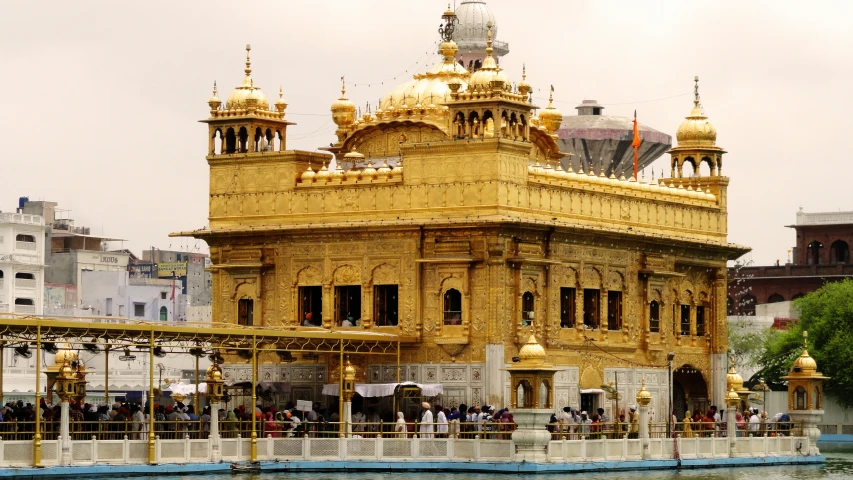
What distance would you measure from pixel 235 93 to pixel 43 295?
41.5m

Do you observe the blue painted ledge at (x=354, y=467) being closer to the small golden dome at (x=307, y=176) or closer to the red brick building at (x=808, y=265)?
the small golden dome at (x=307, y=176)

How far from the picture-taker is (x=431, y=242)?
151 feet

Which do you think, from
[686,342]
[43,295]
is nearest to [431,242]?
A: [686,342]

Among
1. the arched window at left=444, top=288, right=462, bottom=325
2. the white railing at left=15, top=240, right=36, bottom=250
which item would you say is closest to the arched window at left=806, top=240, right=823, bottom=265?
the white railing at left=15, top=240, right=36, bottom=250

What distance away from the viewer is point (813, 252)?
102 meters

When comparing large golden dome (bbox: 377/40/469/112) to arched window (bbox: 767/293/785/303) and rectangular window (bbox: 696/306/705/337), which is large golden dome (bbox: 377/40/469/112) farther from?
arched window (bbox: 767/293/785/303)

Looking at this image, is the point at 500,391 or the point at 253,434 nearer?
the point at 253,434

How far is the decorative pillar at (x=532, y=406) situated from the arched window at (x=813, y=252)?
63.2 meters

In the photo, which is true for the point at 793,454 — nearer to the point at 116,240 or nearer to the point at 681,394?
the point at 681,394

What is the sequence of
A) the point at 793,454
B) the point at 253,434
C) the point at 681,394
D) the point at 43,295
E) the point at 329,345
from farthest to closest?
the point at 43,295, the point at 681,394, the point at 793,454, the point at 329,345, the point at 253,434

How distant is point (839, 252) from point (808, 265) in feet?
5.81

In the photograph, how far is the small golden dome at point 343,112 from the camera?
173ft

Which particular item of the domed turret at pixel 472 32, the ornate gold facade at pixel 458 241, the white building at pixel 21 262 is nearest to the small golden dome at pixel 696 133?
the ornate gold facade at pixel 458 241

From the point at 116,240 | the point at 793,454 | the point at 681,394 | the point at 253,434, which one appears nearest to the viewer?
the point at 253,434
